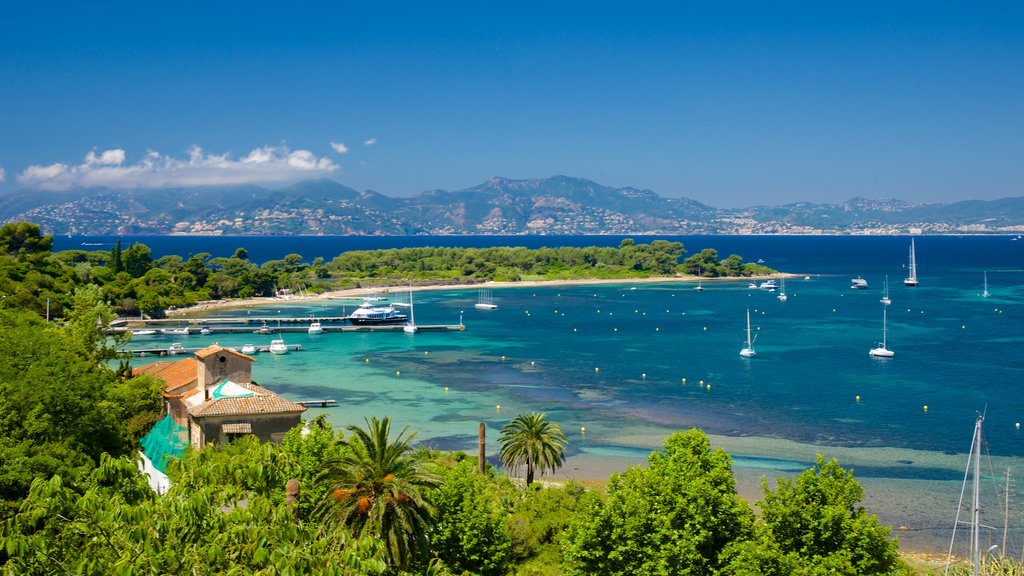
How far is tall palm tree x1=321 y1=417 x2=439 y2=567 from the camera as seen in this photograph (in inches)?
818

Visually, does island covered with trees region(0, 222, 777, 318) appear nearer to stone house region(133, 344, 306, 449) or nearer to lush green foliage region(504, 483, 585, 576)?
stone house region(133, 344, 306, 449)

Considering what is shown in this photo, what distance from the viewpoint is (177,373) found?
142 feet

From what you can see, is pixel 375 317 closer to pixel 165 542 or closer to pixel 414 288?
pixel 414 288

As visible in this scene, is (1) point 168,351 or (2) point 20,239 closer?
(1) point 168,351

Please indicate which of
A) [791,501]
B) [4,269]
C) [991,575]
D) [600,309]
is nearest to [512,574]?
[791,501]

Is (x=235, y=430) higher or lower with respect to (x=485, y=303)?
higher

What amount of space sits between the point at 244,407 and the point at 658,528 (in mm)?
18444

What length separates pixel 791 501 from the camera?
2097cm

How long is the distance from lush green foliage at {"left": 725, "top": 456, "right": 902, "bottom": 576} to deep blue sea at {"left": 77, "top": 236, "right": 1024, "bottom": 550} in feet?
49.4

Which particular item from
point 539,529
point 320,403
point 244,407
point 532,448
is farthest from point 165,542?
point 320,403

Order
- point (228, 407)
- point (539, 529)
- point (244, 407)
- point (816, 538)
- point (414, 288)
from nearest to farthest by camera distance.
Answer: point (816, 538), point (539, 529), point (228, 407), point (244, 407), point (414, 288)

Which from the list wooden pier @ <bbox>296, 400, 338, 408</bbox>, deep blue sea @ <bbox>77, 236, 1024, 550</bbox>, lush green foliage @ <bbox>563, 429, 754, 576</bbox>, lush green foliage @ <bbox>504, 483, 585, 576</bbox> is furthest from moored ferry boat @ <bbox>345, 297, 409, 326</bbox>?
lush green foliage @ <bbox>563, 429, 754, 576</bbox>

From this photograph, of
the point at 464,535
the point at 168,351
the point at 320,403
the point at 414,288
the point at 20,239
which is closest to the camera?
the point at 464,535

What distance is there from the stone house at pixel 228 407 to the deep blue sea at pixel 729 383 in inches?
547
